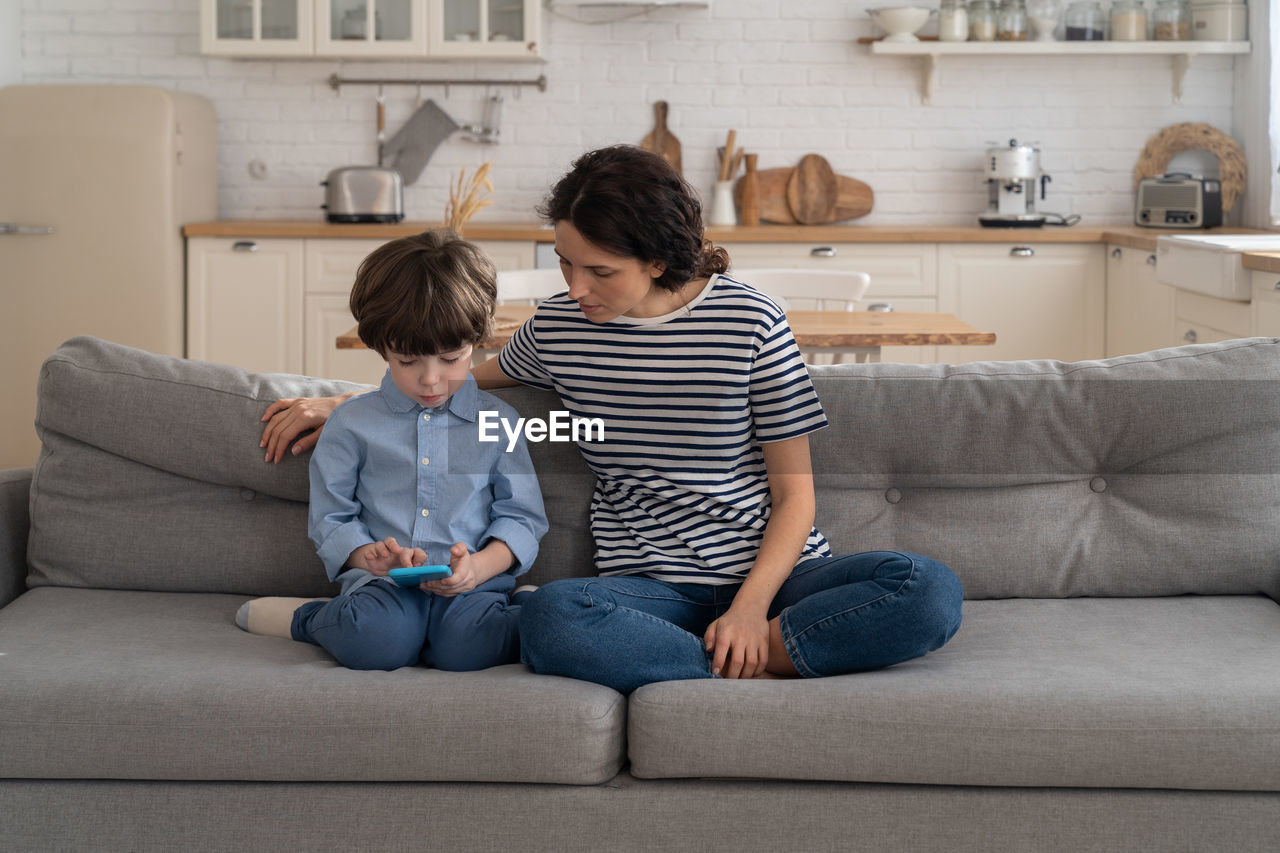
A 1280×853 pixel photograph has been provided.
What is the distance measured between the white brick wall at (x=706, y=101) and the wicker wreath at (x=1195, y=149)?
55 mm

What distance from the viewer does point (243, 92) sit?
504 cm

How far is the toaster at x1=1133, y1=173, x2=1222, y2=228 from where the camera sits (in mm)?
4508

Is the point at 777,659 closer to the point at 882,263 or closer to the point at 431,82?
the point at 882,263

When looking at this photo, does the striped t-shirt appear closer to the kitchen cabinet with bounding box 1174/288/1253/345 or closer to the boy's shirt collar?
the boy's shirt collar

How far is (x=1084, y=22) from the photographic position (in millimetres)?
4789

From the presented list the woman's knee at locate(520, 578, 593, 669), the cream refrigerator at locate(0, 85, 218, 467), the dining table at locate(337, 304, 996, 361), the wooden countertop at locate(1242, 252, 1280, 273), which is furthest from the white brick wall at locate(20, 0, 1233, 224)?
the woman's knee at locate(520, 578, 593, 669)

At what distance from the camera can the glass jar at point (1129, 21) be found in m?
4.72

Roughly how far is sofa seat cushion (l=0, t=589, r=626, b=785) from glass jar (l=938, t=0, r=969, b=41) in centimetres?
390

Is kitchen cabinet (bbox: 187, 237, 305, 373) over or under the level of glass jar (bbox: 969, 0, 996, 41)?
under

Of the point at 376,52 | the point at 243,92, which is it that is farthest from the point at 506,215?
the point at 243,92

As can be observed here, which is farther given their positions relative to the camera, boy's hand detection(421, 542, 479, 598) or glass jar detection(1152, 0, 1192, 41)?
glass jar detection(1152, 0, 1192, 41)

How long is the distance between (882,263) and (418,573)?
335 centimetres

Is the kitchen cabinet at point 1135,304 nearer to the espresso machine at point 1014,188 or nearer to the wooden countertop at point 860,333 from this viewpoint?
the espresso machine at point 1014,188

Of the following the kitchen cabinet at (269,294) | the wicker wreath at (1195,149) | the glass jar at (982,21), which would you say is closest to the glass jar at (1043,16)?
the glass jar at (982,21)
